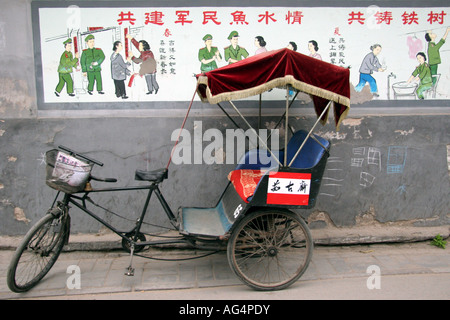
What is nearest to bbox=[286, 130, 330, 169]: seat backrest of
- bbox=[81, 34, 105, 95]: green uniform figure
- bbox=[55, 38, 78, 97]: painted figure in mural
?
bbox=[81, 34, 105, 95]: green uniform figure

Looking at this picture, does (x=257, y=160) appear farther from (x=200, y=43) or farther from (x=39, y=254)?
(x=39, y=254)

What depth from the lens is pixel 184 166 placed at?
185 inches

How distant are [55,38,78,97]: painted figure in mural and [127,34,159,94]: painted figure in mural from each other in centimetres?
66

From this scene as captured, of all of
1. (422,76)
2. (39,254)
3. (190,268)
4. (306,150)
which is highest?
(422,76)

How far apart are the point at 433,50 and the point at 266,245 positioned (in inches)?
123

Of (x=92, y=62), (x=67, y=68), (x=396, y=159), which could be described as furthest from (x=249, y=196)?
(x=67, y=68)

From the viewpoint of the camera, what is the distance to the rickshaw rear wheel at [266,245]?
370 centimetres

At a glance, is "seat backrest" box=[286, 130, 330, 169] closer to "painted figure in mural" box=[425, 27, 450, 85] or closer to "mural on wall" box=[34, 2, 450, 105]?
"mural on wall" box=[34, 2, 450, 105]

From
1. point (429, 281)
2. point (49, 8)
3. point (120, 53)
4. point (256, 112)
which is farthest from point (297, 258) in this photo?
point (49, 8)

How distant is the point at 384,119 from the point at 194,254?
2727 millimetres

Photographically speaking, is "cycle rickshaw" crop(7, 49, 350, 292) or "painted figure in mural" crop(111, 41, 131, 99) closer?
"cycle rickshaw" crop(7, 49, 350, 292)

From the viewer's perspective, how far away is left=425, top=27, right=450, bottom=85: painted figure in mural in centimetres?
479

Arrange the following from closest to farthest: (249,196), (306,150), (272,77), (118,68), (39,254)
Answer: (272,77)
(249,196)
(39,254)
(306,150)
(118,68)

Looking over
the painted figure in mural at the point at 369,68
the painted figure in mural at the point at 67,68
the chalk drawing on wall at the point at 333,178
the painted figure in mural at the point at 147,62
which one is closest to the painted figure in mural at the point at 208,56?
the painted figure in mural at the point at 147,62
